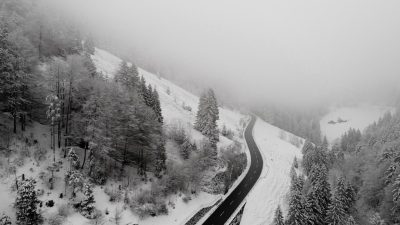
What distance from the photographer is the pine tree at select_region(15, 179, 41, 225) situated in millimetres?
31125

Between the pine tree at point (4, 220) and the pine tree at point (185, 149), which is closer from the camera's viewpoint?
the pine tree at point (4, 220)

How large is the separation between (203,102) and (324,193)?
124 ft

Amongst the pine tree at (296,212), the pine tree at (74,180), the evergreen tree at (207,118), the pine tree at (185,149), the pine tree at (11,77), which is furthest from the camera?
the evergreen tree at (207,118)

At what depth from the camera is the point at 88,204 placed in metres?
37.2

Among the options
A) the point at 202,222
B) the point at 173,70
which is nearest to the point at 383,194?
the point at 202,222

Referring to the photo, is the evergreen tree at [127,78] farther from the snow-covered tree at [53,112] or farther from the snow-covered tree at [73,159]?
the snow-covered tree at [73,159]

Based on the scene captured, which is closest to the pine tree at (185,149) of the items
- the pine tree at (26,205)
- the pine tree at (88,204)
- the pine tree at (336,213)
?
the pine tree at (88,204)

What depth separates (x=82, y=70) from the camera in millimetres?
43312

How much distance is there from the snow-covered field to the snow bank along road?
147cm

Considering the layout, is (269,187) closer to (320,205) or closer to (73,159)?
(320,205)

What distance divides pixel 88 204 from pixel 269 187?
144 feet

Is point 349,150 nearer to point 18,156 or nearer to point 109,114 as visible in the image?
point 109,114

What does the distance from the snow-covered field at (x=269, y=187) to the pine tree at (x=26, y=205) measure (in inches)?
1367

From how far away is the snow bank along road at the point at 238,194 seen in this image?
48.4m
